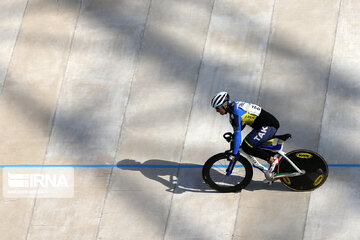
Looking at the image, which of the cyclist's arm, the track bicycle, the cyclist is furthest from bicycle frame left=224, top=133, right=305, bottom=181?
the cyclist's arm

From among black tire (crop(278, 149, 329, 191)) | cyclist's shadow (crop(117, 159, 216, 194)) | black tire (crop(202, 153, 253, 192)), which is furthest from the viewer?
cyclist's shadow (crop(117, 159, 216, 194))

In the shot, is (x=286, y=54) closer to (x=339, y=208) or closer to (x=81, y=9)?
(x=339, y=208)

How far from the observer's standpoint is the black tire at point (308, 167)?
9422 millimetres

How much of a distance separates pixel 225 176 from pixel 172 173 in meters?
1.15

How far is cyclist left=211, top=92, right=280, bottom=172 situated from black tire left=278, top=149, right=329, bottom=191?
0.92 feet

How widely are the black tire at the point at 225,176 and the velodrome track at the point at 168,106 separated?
0.78 ft

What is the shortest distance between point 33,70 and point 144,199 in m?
4.68

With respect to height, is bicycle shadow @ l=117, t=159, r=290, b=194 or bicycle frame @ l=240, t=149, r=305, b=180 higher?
bicycle frame @ l=240, t=149, r=305, b=180

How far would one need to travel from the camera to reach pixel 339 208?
31.3 ft

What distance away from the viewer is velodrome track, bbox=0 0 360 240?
32.6 feet

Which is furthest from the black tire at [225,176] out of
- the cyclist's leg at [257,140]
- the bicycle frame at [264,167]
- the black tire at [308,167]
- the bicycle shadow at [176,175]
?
the black tire at [308,167]

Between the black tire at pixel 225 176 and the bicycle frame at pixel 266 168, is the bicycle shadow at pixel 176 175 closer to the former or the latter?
the black tire at pixel 225 176

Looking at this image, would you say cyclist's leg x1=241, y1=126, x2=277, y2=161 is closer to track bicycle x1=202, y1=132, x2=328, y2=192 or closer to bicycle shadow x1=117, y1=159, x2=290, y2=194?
track bicycle x1=202, y1=132, x2=328, y2=192

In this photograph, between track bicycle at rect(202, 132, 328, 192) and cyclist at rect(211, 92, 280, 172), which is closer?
cyclist at rect(211, 92, 280, 172)
